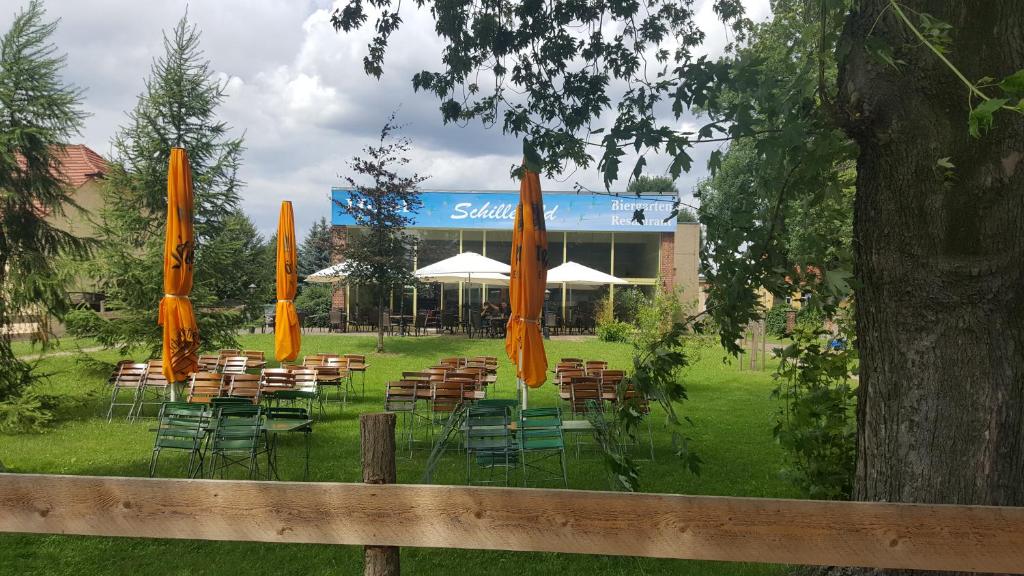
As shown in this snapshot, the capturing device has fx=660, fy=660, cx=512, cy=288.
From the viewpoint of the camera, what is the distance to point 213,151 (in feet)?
44.9

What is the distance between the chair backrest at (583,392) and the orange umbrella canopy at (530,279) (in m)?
0.48

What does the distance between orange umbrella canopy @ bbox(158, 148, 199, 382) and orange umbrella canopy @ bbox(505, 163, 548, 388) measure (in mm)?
3962

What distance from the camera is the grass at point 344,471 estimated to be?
446 cm

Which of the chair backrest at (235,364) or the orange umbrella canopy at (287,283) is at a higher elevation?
the orange umbrella canopy at (287,283)

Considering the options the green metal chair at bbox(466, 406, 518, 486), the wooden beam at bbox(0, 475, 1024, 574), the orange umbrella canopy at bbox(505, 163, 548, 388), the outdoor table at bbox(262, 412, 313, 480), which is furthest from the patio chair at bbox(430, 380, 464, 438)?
the wooden beam at bbox(0, 475, 1024, 574)

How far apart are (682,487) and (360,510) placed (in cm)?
434

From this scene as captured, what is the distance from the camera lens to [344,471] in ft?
21.5

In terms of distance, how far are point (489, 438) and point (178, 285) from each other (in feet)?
14.6

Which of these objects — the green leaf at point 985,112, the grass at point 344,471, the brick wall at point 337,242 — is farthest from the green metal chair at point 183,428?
the brick wall at point 337,242

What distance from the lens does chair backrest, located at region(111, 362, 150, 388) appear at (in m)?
9.28

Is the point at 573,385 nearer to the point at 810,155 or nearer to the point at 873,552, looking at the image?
the point at 810,155

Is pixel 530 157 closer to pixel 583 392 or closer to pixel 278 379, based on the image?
pixel 583 392

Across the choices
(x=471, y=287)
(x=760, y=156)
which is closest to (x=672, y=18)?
(x=760, y=156)

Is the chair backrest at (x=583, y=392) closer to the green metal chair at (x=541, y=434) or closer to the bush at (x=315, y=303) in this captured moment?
the green metal chair at (x=541, y=434)
